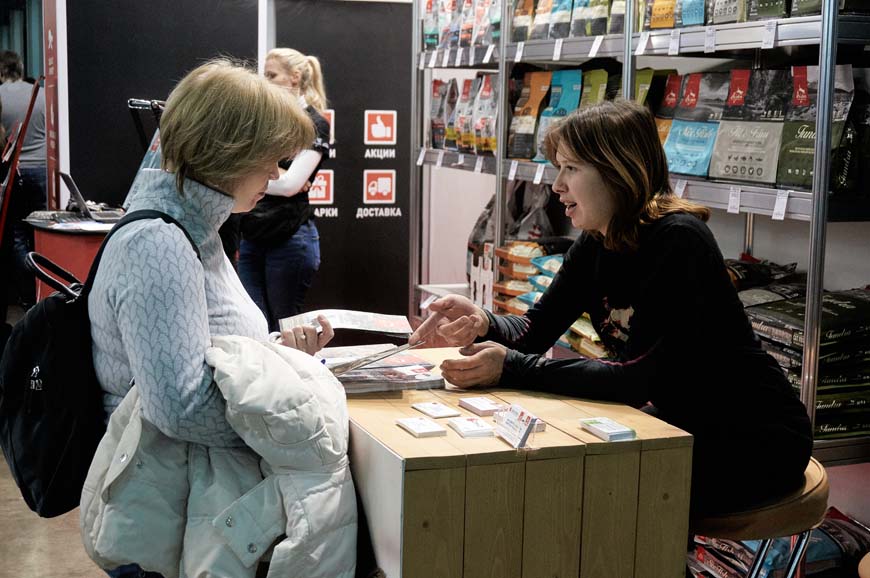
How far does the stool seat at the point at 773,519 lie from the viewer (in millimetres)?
2152

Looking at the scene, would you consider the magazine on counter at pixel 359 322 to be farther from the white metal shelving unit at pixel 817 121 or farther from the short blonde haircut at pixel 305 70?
the short blonde haircut at pixel 305 70

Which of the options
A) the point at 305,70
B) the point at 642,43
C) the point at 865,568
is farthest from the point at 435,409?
the point at 305,70

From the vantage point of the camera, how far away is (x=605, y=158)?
233 centimetres

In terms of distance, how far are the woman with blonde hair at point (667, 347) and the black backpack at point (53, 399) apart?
72cm

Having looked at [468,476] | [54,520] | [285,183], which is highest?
[285,183]

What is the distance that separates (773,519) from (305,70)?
3.52 meters

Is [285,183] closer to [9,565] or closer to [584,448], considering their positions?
[9,565]

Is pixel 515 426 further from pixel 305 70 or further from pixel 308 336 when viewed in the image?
pixel 305 70

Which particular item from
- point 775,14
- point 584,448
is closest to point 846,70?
point 775,14

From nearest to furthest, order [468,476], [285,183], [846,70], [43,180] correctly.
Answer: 1. [468,476]
2. [846,70]
3. [285,183]
4. [43,180]

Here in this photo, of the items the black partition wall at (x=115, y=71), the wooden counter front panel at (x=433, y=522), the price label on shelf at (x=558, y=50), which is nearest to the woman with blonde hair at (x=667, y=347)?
the wooden counter front panel at (x=433, y=522)

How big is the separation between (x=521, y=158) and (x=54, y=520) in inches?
91.5

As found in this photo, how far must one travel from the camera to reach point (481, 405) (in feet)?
6.65

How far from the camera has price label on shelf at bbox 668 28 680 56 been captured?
324cm
